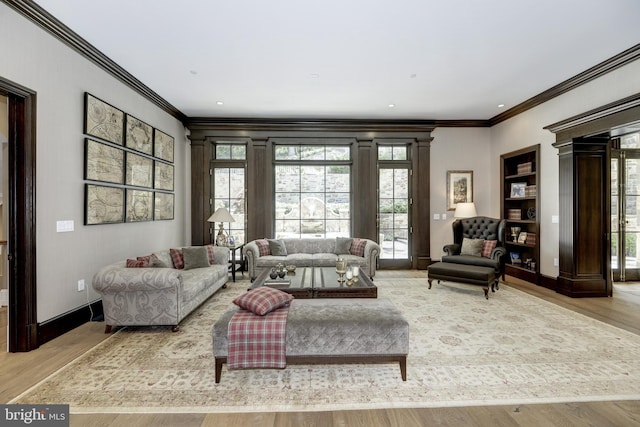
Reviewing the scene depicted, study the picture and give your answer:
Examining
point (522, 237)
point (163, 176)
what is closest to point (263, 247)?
point (163, 176)

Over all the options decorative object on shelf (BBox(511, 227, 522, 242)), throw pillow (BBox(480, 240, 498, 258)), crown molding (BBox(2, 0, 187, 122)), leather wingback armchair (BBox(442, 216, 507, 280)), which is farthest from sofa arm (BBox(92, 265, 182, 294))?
decorative object on shelf (BBox(511, 227, 522, 242))

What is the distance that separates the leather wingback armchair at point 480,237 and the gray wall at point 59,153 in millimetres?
5327

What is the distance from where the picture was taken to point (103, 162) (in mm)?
3936

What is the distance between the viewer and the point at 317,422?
1.95m

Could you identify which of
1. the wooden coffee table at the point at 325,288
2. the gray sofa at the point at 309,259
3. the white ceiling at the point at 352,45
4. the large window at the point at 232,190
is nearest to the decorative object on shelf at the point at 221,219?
the gray sofa at the point at 309,259

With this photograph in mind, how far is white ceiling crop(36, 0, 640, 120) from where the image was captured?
9.65 ft

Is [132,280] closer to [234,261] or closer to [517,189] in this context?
[234,261]

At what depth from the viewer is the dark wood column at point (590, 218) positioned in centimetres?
468

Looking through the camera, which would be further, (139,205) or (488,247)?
(488,247)

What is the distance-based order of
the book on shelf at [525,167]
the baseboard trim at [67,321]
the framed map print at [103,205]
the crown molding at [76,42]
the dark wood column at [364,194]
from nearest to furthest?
the crown molding at [76,42], the baseboard trim at [67,321], the framed map print at [103,205], the book on shelf at [525,167], the dark wood column at [364,194]

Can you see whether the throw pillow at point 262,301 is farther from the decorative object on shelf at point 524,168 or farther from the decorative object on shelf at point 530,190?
the decorative object on shelf at point 524,168

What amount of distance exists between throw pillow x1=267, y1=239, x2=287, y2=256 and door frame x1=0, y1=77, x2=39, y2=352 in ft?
11.7

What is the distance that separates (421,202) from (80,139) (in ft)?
19.5

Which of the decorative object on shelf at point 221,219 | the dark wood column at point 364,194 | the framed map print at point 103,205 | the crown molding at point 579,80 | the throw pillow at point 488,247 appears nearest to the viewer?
the framed map print at point 103,205
